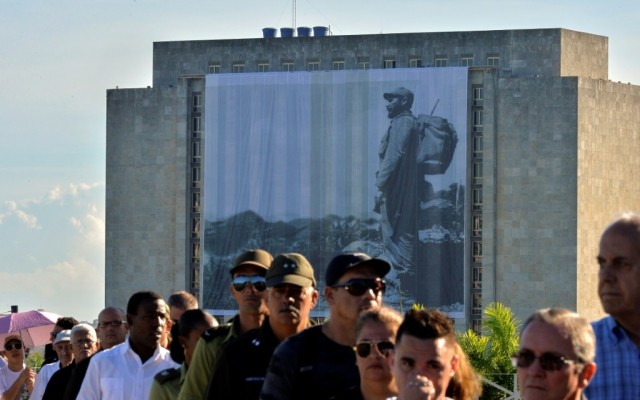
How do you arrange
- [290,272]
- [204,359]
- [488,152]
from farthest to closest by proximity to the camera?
[488,152]
[204,359]
[290,272]

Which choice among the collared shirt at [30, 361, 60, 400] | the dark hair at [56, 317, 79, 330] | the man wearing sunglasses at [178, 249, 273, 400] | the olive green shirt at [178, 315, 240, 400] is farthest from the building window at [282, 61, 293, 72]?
the olive green shirt at [178, 315, 240, 400]

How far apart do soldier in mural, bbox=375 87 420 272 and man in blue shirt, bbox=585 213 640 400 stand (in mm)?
66958

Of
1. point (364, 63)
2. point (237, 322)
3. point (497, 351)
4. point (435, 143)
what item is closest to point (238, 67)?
point (364, 63)

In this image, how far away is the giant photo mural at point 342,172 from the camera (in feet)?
241

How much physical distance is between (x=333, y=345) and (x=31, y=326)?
14.2 metres

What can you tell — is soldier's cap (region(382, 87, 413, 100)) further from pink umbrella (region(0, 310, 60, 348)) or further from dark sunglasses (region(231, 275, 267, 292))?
dark sunglasses (region(231, 275, 267, 292))

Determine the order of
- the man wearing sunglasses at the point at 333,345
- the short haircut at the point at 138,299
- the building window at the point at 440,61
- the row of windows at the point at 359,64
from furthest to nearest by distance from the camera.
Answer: the building window at the point at 440,61 < the row of windows at the point at 359,64 < the short haircut at the point at 138,299 < the man wearing sunglasses at the point at 333,345

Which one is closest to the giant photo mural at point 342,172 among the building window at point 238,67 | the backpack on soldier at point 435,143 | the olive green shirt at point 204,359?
the backpack on soldier at point 435,143

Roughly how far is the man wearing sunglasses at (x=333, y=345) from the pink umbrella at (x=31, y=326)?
45.8 feet

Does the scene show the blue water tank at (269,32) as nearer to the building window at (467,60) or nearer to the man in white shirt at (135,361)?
the building window at (467,60)

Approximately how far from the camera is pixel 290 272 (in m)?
8.30

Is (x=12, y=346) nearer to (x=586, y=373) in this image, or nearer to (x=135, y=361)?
(x=135, y=361)

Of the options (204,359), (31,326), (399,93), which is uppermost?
(399,93)

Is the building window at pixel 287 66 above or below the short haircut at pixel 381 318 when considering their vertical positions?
above
